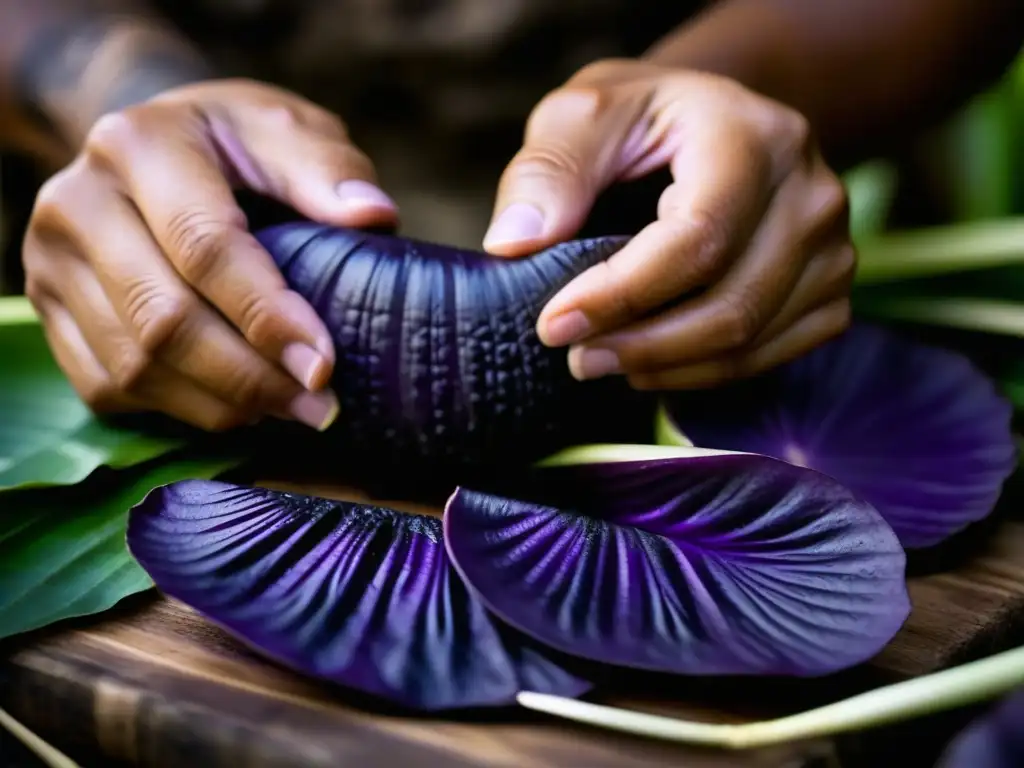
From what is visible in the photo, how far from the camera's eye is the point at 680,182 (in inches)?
19.8

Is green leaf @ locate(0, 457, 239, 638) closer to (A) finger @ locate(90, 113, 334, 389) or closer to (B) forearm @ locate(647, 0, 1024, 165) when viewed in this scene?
(A) finger @ locate(90, 113, 334, 389)

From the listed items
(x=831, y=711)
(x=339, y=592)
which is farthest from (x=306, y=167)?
(x=831, y=711)

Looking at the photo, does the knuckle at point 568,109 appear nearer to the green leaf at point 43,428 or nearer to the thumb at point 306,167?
the thumb at point 306,167

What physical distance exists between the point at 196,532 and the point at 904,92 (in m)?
0.63

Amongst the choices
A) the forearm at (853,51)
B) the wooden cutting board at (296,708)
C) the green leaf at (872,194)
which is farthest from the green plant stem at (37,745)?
the green leaf at (872,194)

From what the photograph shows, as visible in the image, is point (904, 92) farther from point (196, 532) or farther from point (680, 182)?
point (196, 532)

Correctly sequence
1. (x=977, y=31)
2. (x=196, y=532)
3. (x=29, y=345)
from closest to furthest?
1. (x=196, y=532)
2. (x=29, y=345)
3. (x=977, y=31)

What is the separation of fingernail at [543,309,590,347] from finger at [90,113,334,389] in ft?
0.34

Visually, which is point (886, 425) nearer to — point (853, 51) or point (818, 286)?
point (818, 286)

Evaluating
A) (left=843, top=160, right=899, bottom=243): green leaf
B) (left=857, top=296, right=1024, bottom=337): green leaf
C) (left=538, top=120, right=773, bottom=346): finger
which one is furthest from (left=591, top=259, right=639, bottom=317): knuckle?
(left=843, top=160, right=899, bottom=243): green leaf

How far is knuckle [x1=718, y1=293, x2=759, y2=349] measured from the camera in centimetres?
50

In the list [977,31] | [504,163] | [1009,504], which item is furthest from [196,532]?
[977,31]

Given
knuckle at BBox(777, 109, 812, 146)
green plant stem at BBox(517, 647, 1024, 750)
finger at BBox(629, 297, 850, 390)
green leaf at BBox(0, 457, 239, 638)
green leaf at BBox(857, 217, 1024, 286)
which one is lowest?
green plant stem at BBox(517, 647, 1024, 750)

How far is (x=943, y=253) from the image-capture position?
2.35 ft
